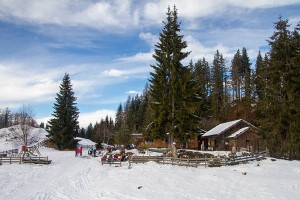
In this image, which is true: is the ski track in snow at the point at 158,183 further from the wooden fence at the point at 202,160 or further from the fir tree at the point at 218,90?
the fir tree at the point at 218,90

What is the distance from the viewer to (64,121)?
Result: 61.9m

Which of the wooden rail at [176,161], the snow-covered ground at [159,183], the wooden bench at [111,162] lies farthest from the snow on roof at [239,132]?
the wooden bench at [111,162]

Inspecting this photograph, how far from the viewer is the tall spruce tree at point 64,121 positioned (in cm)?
6125

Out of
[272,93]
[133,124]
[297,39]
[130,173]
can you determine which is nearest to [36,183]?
[130,173]

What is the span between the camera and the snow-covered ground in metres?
20.1

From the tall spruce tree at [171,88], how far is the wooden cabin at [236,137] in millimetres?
15216

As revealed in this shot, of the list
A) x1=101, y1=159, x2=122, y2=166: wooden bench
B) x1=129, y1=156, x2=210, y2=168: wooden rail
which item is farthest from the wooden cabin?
x1=101, y1=159, x2=122, y2=166: wooden bench

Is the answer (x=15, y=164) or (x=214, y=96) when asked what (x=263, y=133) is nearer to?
(x=15, y=164)

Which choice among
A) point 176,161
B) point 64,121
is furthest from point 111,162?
point 64,121

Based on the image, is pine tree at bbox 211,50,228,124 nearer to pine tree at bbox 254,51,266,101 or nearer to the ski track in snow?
pine tree at bbox 254,51,266,101

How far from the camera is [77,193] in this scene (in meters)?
20.3

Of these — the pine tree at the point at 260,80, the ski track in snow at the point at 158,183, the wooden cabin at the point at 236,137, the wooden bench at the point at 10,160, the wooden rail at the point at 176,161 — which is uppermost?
the pine tree at the point at 260,80

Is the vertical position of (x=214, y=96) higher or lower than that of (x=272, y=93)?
higher

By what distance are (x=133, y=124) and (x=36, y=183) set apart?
81.6m
